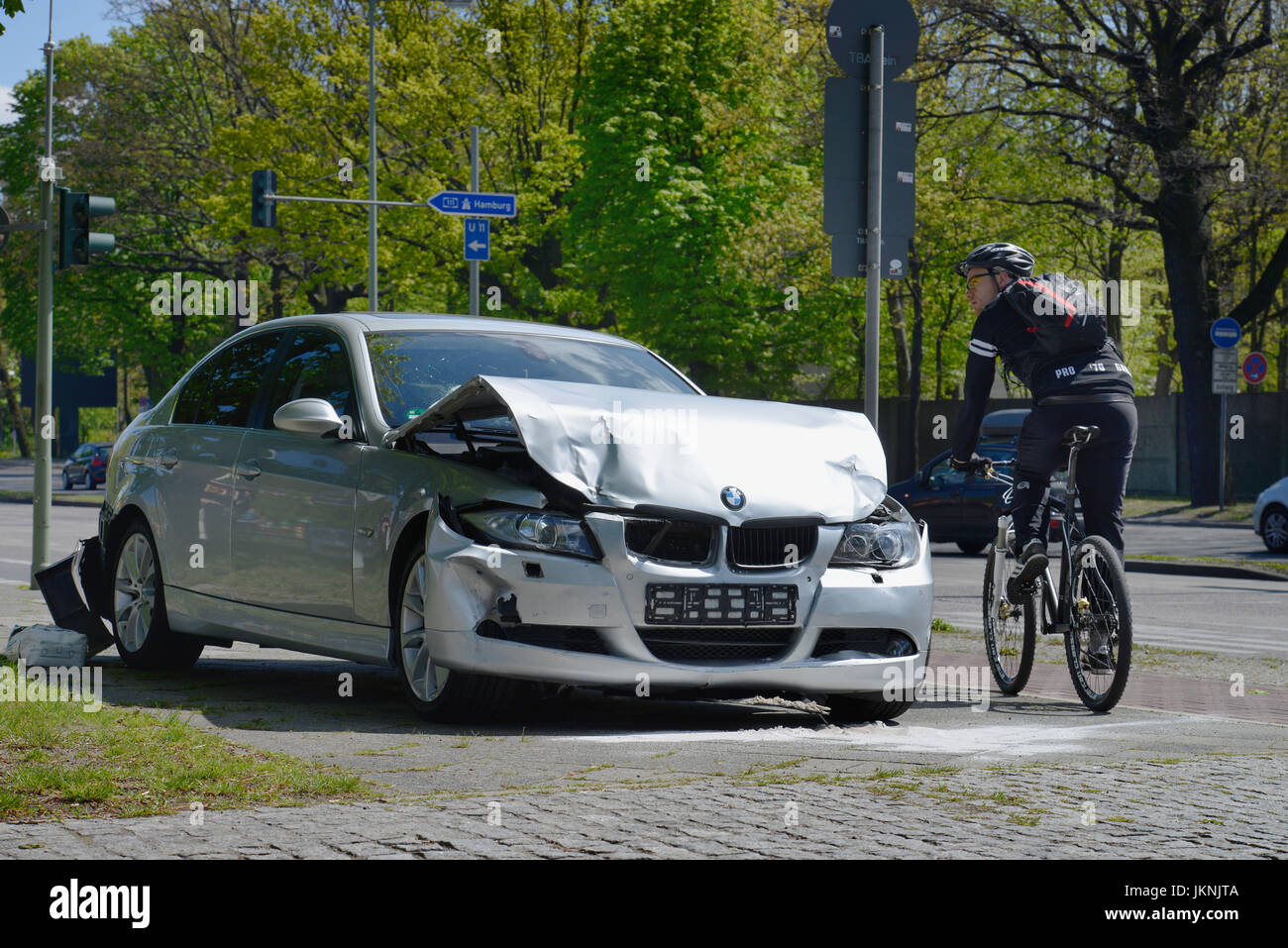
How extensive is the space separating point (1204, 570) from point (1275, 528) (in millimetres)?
4332

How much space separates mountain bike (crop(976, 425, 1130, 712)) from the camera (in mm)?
7469

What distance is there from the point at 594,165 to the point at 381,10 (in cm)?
653

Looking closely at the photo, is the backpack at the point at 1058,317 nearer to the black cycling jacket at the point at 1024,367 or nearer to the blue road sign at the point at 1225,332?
the black cycling jacket at the point at 1024,367

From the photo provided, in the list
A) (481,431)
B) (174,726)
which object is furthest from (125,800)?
(481,431)

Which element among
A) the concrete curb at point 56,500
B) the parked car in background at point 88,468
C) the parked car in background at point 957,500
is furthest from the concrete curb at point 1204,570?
the parked car in background at point 88,468

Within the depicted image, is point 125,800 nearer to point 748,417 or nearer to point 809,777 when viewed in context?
point 809,777

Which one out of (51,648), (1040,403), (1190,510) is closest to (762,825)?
(1040,403)

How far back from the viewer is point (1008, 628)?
27.5 ft

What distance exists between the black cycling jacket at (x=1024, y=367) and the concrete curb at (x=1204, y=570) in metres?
12.1

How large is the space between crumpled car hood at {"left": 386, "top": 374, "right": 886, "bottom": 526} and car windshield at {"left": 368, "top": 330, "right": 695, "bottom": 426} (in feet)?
1.65

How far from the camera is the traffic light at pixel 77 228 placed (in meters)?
14.1

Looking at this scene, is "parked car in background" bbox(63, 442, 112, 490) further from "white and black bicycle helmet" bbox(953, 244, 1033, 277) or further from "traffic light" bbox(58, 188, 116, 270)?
"white and black bicycle helmet" bbox(953, 244, 1033, 277)

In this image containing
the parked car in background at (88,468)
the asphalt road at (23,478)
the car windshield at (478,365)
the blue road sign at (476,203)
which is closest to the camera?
the car windshield at (478,365)

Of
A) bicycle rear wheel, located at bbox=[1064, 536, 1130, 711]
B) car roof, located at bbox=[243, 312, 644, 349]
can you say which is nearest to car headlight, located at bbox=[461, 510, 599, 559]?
car roof, located at bbox=[243, 312, 644, 349]
